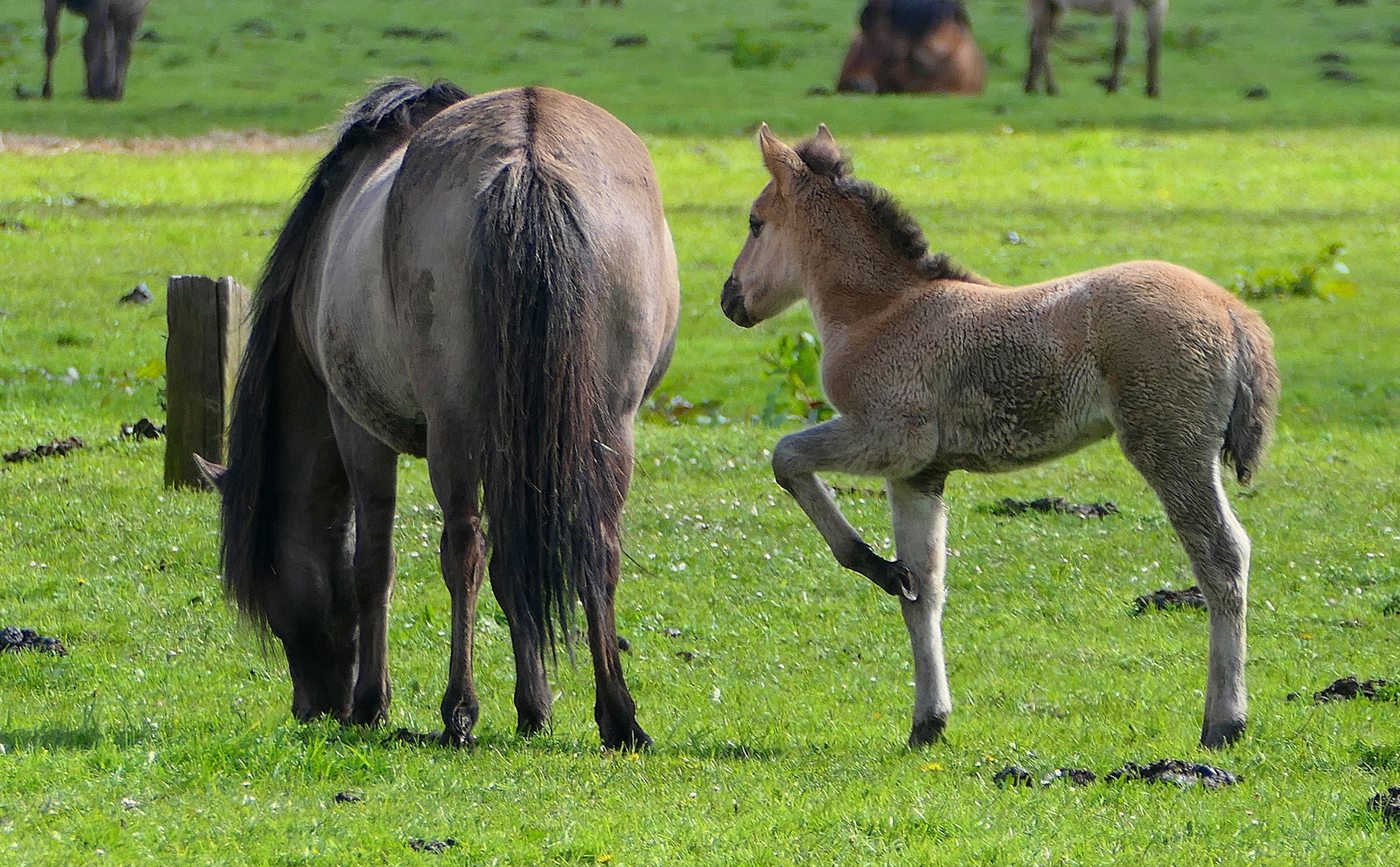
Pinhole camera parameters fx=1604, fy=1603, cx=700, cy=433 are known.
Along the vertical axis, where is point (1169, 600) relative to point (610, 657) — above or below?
below

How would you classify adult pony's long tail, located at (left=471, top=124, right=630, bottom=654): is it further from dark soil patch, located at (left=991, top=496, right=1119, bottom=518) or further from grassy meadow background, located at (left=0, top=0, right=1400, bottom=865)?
dark soil patch, located at (left=991, top=496, right=1119, bottom=518)

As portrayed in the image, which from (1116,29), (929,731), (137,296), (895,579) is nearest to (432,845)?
(895,579)

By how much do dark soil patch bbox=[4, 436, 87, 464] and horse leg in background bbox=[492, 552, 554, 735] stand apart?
22.9ft

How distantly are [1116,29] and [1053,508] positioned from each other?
1001 inches

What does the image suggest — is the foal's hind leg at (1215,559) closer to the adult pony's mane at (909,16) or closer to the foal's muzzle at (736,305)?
the foal's muzzle at (736,305)

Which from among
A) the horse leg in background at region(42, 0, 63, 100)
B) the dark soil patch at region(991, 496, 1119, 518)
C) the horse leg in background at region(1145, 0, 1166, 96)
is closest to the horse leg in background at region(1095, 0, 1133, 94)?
the horse leg in background at region(1145, 0, 1166, 96)

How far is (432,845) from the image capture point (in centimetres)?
466

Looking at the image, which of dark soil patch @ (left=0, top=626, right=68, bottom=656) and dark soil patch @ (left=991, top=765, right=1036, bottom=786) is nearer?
dark soil patch @ (left=991, top=765, right=1036, bottom=786)

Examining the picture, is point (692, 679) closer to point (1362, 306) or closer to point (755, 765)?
point (755, 765)

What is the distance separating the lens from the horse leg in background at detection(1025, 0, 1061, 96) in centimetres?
3341

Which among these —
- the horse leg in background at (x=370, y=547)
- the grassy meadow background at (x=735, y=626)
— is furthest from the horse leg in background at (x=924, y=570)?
the horse leg in background at (x=370, y=547)

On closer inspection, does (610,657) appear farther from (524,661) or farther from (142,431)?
(142,431)

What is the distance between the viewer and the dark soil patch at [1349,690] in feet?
23.1

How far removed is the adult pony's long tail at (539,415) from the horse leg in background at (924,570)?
145cm
